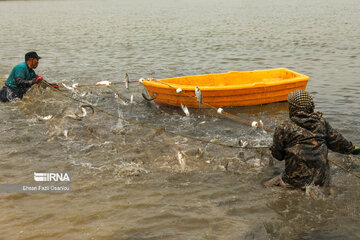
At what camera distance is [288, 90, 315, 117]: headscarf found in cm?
461

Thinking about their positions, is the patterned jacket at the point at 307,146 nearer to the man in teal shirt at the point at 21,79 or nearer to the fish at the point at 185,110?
the fish at the point at 185,110

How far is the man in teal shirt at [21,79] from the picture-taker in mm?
9179

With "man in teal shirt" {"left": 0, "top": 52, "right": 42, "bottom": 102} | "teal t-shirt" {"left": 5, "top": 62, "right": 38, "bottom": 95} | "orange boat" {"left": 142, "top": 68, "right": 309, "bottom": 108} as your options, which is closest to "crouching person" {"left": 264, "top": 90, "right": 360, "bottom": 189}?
"orange boat" {"left": 142, "top": 68, "right": 309, "bottom": 108}

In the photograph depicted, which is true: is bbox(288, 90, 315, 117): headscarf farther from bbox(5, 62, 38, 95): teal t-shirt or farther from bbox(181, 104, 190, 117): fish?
bbox(5, 62, 38, 95): teal t-shirt

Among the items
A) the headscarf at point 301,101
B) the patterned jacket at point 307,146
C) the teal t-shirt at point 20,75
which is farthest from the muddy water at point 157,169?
the headscarf at point 301,101

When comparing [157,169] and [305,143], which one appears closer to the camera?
[305,143]

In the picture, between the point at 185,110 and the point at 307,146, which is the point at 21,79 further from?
the point at 307,146

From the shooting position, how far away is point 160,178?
5.95 meters

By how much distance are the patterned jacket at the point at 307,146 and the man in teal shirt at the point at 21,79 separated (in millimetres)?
6440

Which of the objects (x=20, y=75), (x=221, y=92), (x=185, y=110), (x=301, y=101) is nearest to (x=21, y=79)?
(x=20, y=75)

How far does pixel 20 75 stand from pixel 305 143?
24.1 feet

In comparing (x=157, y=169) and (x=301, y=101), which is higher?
(x=301, y=101)

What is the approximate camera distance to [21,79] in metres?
9.32

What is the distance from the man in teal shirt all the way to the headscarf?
653 cm
